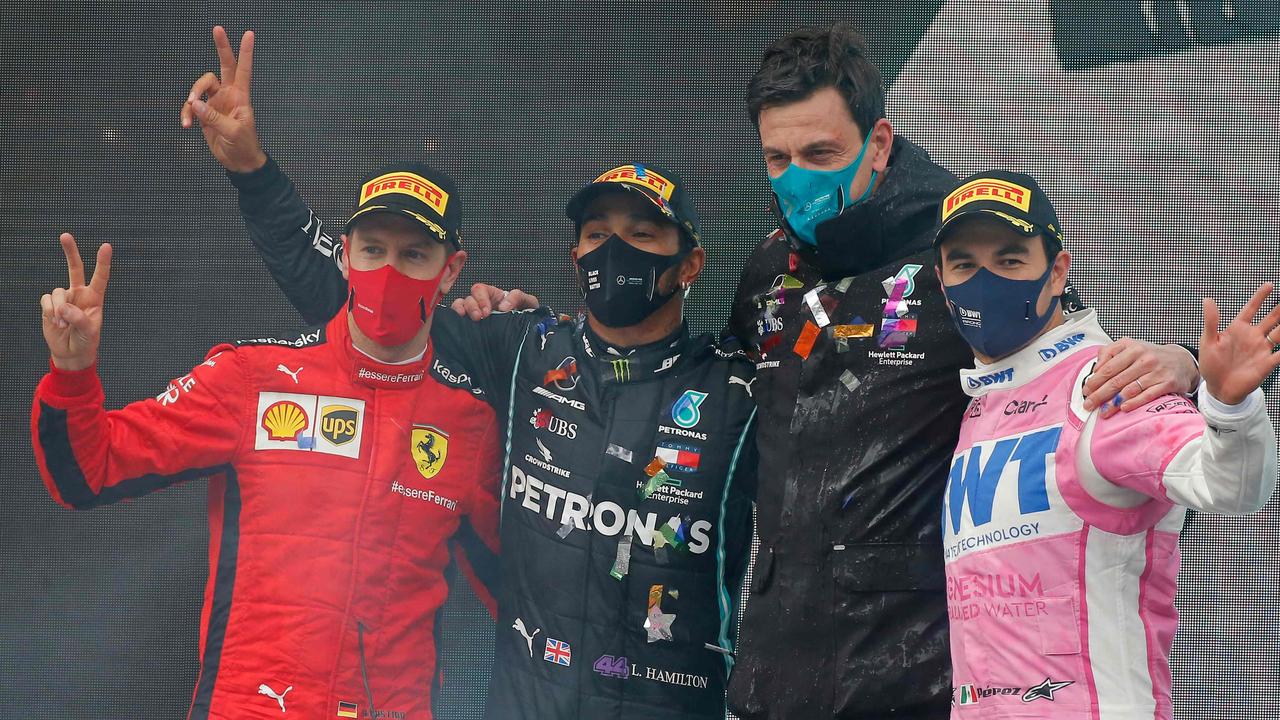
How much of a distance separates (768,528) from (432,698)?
866 mm

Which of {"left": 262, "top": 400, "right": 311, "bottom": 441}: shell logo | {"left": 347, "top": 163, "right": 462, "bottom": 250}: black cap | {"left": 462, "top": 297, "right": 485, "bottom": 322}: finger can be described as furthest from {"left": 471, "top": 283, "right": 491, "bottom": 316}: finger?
{"left": 262, "top": 400, "right": 311, "bottom": 441}: shell logo

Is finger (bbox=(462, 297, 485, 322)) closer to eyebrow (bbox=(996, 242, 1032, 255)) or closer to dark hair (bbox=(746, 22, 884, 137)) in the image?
dark hair (bbox=(746, 22, 884, 137))

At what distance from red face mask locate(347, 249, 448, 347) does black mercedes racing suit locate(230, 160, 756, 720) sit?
28 centimetres

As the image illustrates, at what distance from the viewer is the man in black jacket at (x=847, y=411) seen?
6.98 ft

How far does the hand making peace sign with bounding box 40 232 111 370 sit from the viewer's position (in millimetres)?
2309

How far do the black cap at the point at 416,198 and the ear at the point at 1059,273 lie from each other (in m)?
1.21

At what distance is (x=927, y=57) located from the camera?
3.22m

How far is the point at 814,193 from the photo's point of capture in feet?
7.45

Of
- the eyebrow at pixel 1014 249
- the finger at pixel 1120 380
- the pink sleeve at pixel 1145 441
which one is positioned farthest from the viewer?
the eyebrow at pixel 1014 249

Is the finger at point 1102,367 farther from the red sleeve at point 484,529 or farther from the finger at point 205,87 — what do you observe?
the finger at point 205,87

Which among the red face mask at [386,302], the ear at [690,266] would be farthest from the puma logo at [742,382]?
the red face mask at [386,302]

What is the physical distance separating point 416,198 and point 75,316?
0.70 meters

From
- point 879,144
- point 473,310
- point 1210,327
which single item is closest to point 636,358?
point 473,310

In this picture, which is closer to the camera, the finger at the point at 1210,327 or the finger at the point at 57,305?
the finger at the point at 1210,327
